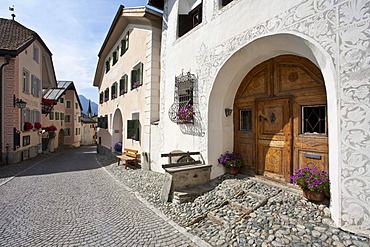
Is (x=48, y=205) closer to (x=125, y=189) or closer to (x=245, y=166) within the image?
(x=125, y=189)

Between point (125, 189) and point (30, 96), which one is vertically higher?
point (30, 96)

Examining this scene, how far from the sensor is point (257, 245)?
3.01m

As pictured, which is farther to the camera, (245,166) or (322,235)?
(245,166)

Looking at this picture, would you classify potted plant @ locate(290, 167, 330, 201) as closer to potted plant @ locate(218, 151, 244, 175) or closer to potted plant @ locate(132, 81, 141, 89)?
potted plant @ locate(218, 151, 244, 175)

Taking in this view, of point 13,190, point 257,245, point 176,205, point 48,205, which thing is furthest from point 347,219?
point 13,190

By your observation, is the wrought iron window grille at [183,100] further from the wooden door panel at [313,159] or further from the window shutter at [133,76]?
the window shutter at [133,76]

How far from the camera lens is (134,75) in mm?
10906

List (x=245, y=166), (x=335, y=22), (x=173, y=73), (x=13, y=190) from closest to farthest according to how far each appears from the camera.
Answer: (x=335, y=22), (x=245, y=166), (x=13, y=190), (x=173, y=73)

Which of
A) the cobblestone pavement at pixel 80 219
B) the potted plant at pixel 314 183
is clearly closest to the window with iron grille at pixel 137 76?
the cobblestone pavement at pixel 80 219

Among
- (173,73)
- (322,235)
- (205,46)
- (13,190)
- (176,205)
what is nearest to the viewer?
(322,235)

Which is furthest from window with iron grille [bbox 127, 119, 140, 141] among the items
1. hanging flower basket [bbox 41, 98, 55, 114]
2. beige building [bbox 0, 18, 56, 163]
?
hanging flower basket [bbox 41, 98, 55, 114]

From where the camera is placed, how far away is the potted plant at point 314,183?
342cm

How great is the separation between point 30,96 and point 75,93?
17539 mm

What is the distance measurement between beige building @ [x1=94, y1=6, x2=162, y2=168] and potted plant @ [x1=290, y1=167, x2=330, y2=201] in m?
6.52
